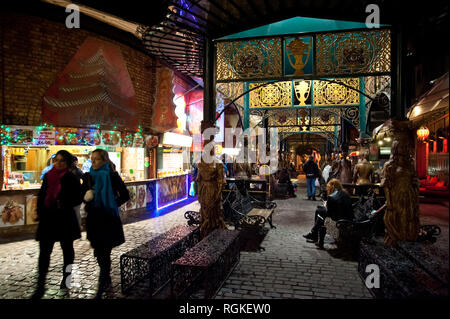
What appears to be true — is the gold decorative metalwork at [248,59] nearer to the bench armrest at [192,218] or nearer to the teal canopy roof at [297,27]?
the teal canopy roof at [297,27]

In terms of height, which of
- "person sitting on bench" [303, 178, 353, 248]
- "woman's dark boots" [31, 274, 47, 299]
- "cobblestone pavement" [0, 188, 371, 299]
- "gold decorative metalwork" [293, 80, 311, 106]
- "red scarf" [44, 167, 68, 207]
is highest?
"gold decorative metalwork" [293, 80, 311, 106]

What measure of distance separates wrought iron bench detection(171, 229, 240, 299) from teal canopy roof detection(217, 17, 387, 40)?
4.64 m

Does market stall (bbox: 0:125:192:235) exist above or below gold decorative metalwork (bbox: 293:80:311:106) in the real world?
below

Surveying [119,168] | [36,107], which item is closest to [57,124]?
[36,107]

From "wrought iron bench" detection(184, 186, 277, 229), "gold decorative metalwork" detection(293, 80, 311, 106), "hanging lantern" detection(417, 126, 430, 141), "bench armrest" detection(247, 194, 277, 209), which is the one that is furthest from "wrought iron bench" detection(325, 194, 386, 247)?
"gold decorative metalwork" detection(293, 80, 311, 106)

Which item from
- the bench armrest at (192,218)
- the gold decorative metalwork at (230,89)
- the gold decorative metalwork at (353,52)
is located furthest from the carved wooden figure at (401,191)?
the gold decorative metalwork at (230,89)

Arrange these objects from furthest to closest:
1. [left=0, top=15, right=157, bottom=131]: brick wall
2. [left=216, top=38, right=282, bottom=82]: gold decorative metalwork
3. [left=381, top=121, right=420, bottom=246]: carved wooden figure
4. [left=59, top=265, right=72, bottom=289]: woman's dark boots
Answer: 1. [left=0, top=15, right=157, bottom=131]: brick wall
2. [left=216, top=38, right=282, bottom=82]: gold decorative metalwork
3. [left=381, top=121, right=420, bottom=246]: carved wooden figure
4. [left=59, top=265, right=72, bottom=289]: woman's dark boots

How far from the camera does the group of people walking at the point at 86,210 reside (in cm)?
392

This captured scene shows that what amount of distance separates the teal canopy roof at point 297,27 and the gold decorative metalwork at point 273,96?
596 centimetres

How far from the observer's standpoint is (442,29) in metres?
2.46

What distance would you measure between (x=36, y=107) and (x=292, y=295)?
816cm

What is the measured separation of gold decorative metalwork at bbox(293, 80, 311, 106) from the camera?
1274 centimetres

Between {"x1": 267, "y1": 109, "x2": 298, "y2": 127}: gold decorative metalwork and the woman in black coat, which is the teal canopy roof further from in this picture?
{"x1": 267, "y1": 109, "x2": 298, "y2": 127}: gold decorative metalwork

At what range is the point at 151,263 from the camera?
389cm
